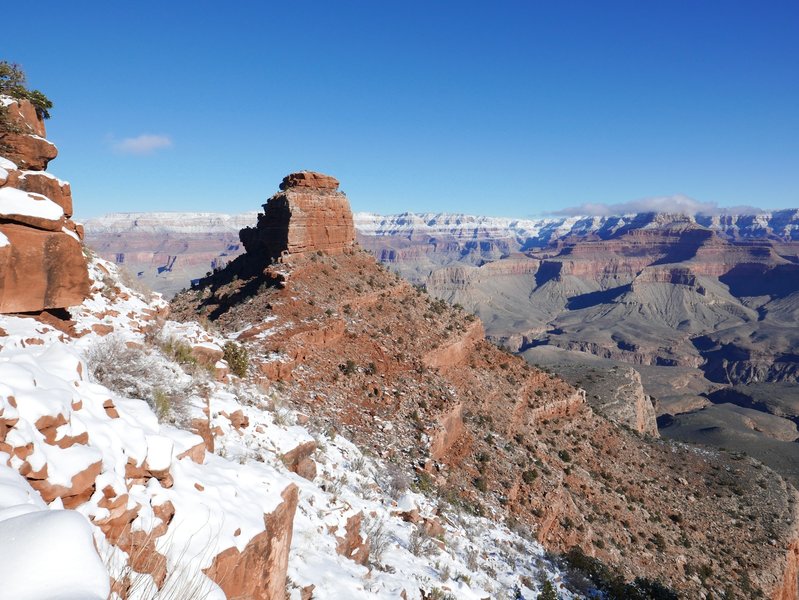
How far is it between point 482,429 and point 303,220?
16.2 meters

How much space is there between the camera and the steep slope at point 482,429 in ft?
62.3

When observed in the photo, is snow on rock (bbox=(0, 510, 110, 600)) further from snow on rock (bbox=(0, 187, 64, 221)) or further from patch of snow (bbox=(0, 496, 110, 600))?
snow on rock (bbox=(0, 187, 64, 221))

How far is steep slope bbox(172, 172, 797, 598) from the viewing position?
62.3 feet

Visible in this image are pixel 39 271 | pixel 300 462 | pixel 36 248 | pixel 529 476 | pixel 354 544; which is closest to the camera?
pixel 36 248

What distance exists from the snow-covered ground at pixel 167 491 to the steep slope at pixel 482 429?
4.01 meters

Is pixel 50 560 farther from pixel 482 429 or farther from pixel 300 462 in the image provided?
pixel 482 429

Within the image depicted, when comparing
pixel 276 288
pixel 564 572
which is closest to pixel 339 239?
pixel 276 288

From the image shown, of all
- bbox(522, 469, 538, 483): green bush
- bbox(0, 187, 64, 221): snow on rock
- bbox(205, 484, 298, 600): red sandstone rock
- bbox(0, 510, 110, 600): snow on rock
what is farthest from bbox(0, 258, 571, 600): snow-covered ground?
bbox(522, 469, 538, 483): green bush

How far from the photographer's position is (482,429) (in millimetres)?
23062

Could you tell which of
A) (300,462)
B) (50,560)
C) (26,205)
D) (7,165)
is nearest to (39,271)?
(26,205)

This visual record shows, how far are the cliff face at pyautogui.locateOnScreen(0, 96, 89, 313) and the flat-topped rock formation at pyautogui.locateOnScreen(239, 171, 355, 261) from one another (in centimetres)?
1809

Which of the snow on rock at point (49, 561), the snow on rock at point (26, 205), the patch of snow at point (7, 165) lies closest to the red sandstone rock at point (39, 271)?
the snow on rock at point (26, 205)

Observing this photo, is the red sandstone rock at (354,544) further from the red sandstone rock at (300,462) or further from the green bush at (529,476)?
the green bush at (529,476)

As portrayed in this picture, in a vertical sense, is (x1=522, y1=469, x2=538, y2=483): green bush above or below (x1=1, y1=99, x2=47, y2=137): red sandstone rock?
below
